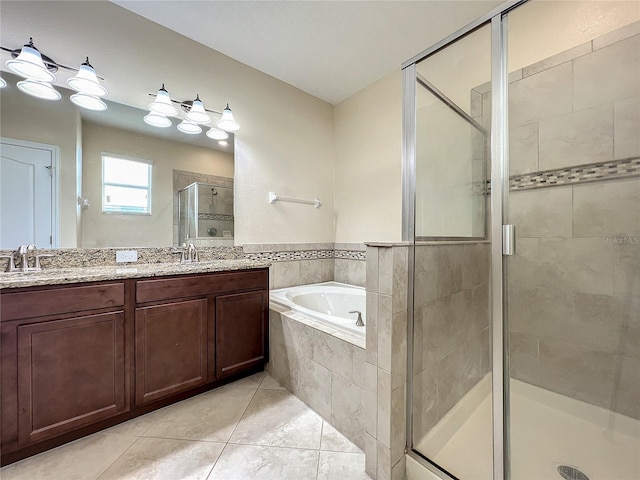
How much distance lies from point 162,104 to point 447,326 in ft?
8.08

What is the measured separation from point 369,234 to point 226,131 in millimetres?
1669

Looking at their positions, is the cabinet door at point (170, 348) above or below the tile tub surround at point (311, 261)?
below

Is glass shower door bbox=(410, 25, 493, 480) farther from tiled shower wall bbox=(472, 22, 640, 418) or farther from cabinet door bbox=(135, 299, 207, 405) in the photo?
cabinet door bbox=(135, 299, 207, 405)

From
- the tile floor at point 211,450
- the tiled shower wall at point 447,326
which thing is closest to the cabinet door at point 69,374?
the tile floor at point 211,450

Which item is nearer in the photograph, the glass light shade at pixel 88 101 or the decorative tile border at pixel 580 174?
the decorative tile border at pixel 580 174

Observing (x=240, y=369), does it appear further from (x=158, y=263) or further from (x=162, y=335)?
(x=158, y=263)

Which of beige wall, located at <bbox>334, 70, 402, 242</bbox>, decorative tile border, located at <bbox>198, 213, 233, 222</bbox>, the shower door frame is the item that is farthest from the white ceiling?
decorative tile border, located at <bbox>198, 213, 233, 222</bbox>

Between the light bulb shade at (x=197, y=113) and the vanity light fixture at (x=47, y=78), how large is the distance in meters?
0.54

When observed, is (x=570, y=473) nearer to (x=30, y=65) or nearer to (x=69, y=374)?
(x=69, y=374)

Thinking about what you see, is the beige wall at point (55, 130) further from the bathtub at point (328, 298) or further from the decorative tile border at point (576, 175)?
the decorative tile border at point (576, 175)

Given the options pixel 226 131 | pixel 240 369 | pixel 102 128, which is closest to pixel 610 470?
pixel 240 369

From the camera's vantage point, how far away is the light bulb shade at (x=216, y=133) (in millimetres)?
2266

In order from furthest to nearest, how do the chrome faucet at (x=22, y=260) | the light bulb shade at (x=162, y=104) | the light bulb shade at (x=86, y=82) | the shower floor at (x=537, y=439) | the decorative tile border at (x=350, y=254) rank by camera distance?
the decorative tile border at (x=350, y=254)
the light bulb shade at (x=162, y=104)
the light bulb shade at (x=86, y=82)
the chrome faucet at (x=22, y=260)
the shower floor at (x=537, y=439)

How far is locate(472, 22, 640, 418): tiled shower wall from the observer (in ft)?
4.31
